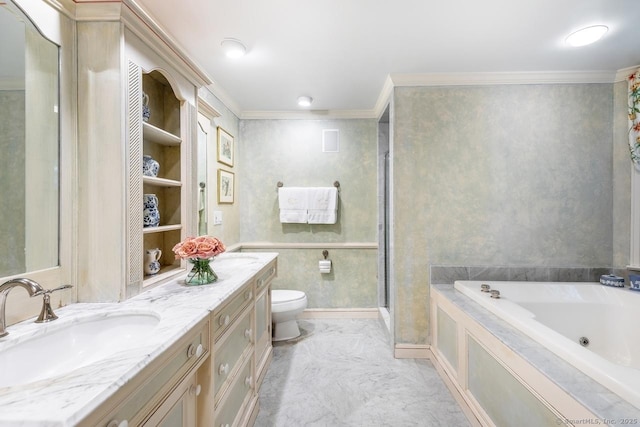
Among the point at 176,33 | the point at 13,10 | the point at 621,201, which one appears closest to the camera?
the point at 13,10

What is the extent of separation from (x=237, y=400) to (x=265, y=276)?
2.43 ft

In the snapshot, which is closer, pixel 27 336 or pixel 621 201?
pixel 27 336

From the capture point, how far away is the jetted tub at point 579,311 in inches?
64.1

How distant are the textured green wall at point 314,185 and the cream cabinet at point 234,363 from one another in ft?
3.73

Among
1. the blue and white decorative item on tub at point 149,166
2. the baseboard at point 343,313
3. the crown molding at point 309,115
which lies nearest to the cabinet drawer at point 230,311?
the blue and white decorative item on tub at point 149,166

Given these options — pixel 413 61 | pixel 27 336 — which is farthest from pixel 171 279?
pixel 413 61

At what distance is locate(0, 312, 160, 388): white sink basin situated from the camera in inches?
30.4

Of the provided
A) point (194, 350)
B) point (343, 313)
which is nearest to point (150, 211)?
point (194, 350)

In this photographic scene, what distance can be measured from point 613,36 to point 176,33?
2.61 metres

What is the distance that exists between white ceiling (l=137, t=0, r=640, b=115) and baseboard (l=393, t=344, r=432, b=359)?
7.06ft

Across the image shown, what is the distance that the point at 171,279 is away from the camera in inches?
56.6

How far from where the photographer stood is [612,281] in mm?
1962

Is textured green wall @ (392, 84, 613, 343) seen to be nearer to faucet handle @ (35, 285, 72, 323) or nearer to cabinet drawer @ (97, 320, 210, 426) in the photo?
cabinet drawer @ (97, 320, 210, 426)

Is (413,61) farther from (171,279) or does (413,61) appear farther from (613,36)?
(171,279)
